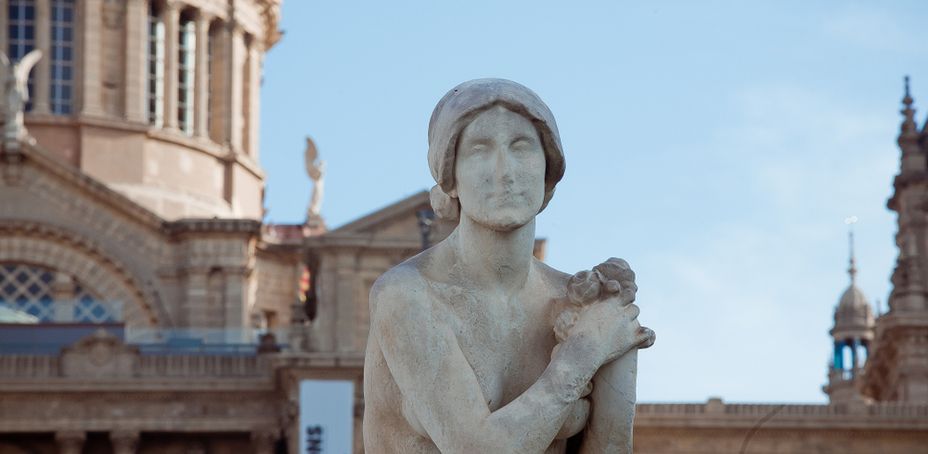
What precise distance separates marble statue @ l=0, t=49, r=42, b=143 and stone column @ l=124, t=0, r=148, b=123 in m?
2.86

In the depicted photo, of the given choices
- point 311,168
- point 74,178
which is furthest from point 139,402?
point 311,168

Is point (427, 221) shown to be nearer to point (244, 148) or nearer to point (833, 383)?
point (244, 148)

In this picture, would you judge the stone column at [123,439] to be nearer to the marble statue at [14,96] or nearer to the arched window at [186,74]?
the marble statue at [14,96]

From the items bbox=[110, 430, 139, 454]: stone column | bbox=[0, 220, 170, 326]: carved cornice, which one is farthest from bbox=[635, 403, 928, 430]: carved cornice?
bbox=[0, 220, 170, 326]: carved cornice

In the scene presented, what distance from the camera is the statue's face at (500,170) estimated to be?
22.3ft

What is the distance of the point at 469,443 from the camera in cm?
667

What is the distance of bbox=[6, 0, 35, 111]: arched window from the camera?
6938 cm

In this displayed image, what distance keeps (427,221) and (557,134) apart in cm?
3978

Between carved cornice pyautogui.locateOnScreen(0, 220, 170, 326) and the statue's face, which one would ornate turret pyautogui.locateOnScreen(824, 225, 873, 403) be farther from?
the statue's face

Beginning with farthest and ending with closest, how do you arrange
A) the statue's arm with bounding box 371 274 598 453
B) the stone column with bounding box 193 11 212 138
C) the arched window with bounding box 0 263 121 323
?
the stone column with bounding box 193 11 212 138
the arched window with bounding box 0 263 121 323
the statue's arm with bounding box 371 274 598 453

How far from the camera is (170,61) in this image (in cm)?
7025

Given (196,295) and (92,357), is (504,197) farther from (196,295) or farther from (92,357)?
(196,295)

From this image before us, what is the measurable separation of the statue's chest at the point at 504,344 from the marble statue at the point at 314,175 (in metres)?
64.4

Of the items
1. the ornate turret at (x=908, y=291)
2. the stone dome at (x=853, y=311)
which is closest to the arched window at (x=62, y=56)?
the ornate turret at (x=908, y=291)
